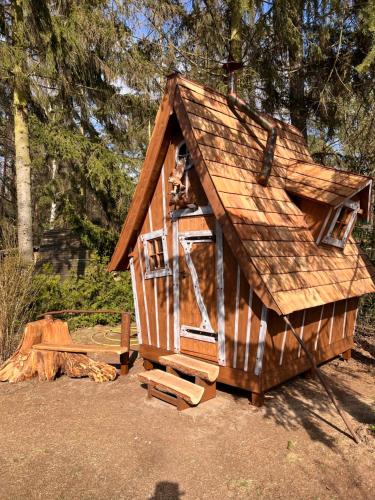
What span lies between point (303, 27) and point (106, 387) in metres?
10.1

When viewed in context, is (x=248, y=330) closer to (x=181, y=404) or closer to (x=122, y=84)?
(x=181, y=404)

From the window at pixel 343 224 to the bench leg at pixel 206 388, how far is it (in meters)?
3.30

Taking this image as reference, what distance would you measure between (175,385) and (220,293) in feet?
5.22

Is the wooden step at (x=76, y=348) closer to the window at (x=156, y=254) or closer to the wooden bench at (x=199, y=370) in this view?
the wooden bench at (x=199, y=370)

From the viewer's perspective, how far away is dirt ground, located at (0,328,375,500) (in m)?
4.11

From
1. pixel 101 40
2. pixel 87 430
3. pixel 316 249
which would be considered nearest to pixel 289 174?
pixel 316 249

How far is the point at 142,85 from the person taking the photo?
12102 millimetres

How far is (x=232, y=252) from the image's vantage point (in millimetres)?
5711

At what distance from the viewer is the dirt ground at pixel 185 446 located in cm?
411

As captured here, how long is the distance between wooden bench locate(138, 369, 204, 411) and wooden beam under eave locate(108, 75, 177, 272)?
260 cm

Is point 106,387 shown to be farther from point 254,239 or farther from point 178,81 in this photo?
point 178,81

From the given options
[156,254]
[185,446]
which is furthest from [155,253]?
[185,446]

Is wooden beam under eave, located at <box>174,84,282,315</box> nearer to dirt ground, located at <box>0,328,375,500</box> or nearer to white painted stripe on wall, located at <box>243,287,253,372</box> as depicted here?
white painted stripe on wall, located at <box>243,287,253,372</box>

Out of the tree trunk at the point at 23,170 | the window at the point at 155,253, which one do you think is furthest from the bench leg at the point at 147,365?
the tree trunk at the point at 23,170
